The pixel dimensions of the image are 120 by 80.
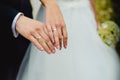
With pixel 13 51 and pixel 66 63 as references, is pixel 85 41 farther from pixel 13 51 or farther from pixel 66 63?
pixel 13 51

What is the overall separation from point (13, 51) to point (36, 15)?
6.2 inches

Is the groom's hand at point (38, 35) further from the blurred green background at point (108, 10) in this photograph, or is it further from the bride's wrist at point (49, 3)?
the blurred green background at point (108, 10)

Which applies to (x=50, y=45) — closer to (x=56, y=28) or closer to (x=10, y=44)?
(x=56, y=28)

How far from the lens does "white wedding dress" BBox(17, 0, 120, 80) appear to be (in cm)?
83

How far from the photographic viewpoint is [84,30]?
90cm

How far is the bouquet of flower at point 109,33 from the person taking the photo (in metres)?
0.89

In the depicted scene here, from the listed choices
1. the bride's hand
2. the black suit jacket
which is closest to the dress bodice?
the black suit jacket

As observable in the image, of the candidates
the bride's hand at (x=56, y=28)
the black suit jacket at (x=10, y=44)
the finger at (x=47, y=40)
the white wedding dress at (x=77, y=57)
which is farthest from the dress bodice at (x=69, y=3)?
the finger at (x=47, y=40)

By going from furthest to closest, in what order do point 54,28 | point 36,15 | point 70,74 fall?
point 36,15, point 70,74, point 54,28

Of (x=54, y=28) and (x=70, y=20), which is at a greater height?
(x=54, y=28)

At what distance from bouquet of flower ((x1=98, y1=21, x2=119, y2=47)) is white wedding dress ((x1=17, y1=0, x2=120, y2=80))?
1 centimetres

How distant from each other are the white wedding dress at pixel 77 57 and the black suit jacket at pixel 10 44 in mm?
26

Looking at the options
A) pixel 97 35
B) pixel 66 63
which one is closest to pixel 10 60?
pixel 66 63

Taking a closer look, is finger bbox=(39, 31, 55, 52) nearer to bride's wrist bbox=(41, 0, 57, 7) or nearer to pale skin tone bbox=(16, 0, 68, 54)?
pale skin tone bbox=(16, 0, 68, 54)
